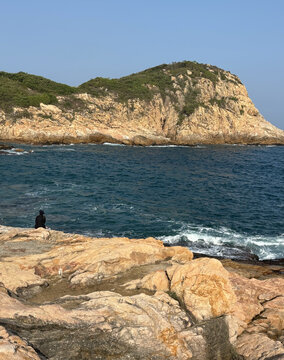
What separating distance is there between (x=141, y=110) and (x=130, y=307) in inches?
3283

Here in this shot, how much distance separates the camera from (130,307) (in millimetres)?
9984

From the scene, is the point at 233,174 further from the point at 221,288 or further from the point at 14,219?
the point at 221,288

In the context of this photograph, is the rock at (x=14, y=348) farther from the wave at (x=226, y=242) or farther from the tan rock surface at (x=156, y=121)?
the tan rock surface at (x=156, y=121)

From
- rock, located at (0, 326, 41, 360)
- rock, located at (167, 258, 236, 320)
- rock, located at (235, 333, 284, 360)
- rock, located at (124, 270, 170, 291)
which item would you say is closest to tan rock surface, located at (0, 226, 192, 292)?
rock, located at (124, 270, 170, 291)

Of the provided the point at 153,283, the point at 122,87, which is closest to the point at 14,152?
the point at 122,87

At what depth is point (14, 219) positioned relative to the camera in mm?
28750

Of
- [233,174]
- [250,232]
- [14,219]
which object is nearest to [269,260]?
[250,232]

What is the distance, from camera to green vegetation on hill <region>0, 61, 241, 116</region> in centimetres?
8162

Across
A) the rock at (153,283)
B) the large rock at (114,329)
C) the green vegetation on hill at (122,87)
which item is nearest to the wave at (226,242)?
the rock at (153,283)

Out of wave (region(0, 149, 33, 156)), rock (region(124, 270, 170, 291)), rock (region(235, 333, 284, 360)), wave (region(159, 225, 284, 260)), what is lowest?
wave (region(159, 225, 284, 260))

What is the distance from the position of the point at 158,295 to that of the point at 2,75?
96394mm

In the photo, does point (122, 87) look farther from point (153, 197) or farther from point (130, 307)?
point (130, 307)

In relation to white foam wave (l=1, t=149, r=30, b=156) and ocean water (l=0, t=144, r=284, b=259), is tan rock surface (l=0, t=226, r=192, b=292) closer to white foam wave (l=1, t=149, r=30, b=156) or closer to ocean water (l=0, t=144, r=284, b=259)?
ocean water (l=0, t=144, r=284, b=259)

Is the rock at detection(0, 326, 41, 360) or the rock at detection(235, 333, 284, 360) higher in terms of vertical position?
the rock at detection(0, 326, 41, 360)
